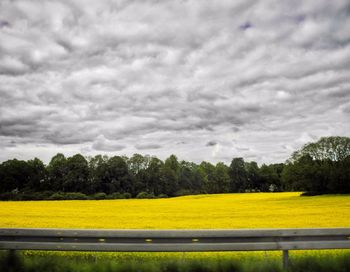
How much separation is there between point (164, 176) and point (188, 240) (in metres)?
95.4

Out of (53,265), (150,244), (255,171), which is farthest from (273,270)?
(255,171)

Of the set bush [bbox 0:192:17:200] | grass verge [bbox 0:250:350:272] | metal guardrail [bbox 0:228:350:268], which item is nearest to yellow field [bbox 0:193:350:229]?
grass verge [bbox 0:250:350:272]

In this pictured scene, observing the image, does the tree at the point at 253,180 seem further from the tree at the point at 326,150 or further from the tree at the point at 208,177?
the tree at the point at 326,150

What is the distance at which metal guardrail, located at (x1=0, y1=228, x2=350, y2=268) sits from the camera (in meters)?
6.20

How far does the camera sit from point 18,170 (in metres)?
92.4

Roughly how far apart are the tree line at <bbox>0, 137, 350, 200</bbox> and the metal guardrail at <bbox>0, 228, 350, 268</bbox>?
180 feet

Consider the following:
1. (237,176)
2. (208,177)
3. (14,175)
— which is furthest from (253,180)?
(14,175)

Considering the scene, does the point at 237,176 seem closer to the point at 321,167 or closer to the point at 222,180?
the point at 222,180

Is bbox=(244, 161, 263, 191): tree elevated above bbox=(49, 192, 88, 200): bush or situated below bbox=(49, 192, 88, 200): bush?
above

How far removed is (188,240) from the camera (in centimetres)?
630

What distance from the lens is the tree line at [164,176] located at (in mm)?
59219

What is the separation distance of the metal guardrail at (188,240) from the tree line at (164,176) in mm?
54999

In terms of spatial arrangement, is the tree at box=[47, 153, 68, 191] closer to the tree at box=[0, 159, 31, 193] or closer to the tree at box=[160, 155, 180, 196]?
the tree at box=[0, 159, 31, 193]

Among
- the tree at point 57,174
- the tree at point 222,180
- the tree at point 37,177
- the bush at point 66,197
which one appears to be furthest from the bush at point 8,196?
the tree at point 222,180
